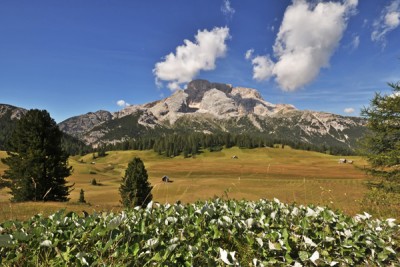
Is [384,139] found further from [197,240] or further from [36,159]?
[36,159]

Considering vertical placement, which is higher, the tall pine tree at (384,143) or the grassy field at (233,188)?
the tall pine tree at (384,143)

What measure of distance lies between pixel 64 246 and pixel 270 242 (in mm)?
3005

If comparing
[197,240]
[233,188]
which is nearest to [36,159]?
[197,240]

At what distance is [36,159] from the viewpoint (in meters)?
32.7

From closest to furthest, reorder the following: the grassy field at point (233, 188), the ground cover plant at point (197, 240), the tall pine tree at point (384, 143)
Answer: the ground cover plant at point (197, 240), the grassy field at point (233, 188), the tall pine tree at point (384, 143)

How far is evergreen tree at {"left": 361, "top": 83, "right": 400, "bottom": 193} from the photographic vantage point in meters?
23.6

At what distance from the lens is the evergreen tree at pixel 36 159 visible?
3247 centimetres

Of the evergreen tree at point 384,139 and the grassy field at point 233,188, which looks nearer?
the grassy field at point 233,188

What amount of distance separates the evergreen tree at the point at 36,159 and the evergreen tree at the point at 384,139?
112 ft

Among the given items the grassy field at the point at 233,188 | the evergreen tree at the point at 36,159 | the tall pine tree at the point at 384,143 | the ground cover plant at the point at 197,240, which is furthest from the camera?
the evergreen tree at the point at 36,159

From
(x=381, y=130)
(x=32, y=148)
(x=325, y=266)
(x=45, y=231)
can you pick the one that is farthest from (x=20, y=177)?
(x=381, y=130)

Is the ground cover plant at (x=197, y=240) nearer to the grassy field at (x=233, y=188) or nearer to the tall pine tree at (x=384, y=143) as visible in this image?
the grassy field at (x=233, y=188)

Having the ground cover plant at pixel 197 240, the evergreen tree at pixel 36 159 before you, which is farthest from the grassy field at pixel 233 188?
the evergreen tree at pixel 36 159

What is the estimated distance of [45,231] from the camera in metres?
3.94
